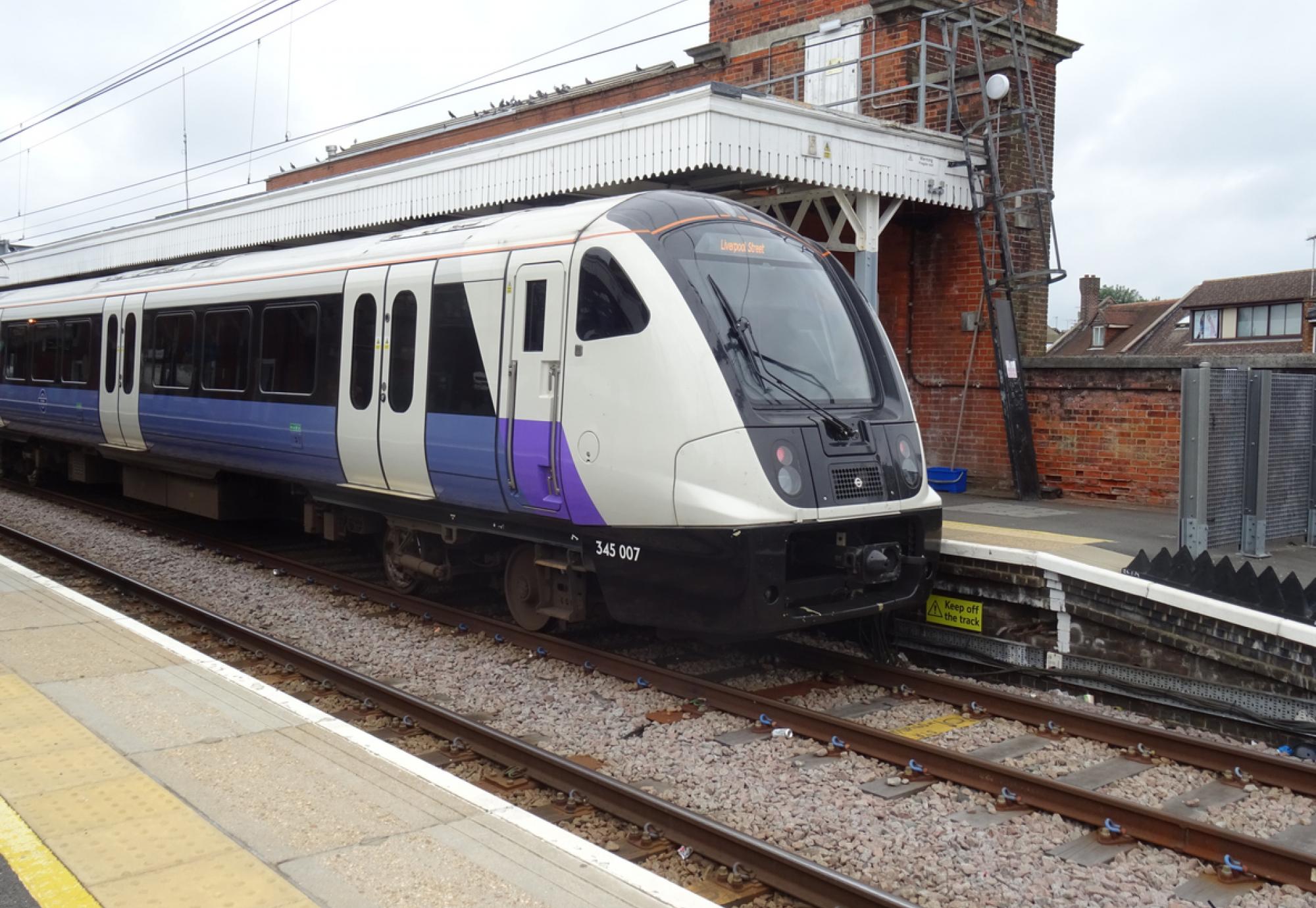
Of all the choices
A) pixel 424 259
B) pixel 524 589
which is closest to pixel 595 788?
pixel 524 589

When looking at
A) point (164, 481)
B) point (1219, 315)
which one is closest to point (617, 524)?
point (164, 481)

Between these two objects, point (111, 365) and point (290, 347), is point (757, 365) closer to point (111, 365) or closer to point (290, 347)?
point (290, 347)

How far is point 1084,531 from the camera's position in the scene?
977 centimetres

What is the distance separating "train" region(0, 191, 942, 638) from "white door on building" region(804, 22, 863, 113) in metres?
7.01

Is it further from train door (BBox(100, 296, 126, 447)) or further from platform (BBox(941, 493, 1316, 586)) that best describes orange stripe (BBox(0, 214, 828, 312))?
platform (BBox(941, 493, 1316, 586))

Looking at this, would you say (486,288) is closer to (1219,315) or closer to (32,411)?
(32,411)

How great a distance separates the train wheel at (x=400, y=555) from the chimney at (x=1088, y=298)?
187 feet

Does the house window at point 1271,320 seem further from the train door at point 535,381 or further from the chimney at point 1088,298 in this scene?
the train door at point 535,381

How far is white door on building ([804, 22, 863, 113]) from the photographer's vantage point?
1411 cm

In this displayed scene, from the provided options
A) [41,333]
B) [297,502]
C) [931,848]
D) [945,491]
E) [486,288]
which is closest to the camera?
[931,848]

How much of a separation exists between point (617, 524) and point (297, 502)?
21.0ft

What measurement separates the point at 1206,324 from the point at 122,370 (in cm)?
4405

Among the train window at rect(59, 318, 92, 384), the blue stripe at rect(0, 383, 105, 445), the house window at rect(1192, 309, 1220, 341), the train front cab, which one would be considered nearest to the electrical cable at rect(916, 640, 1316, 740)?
the train front cab

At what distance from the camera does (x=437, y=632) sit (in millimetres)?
8727
